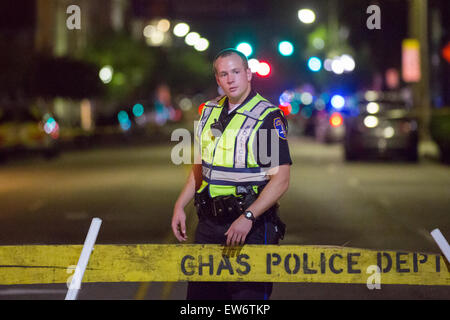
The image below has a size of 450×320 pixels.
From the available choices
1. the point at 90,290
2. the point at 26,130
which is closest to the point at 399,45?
the point at 26,130

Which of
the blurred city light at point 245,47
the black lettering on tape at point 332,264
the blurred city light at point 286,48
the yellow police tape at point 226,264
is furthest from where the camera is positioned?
the blurred city light at point 286,48

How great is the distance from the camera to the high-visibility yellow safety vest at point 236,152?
510cm

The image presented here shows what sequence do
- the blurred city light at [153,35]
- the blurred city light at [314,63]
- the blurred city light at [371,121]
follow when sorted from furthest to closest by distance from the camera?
1. the blurred city light at [153,35]
2. the blurred city light at [371,121]
3. the blurred city light at [314,63]

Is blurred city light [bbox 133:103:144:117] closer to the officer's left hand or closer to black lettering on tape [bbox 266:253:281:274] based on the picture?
black lettering on tape [bbox 266:253:281:274]

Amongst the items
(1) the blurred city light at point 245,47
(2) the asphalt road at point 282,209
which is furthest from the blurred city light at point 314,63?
(1) the blurred city light at point 245,47

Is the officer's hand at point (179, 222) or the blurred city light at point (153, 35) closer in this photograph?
the officer's hand at point (179, 222)

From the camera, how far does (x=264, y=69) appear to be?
19938 mm

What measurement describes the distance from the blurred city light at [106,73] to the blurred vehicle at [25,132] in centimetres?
2511

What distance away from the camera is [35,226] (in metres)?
13.4

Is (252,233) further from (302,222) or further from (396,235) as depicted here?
(302,222)

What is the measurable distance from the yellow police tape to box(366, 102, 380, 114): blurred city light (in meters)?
21.5

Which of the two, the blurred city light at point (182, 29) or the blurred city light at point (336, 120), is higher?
the blurred city light at point (182, 29)

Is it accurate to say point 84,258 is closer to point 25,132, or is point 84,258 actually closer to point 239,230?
point 239,230

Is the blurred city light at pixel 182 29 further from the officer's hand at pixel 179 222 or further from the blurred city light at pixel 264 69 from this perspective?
the officer's hand at pixel 179 222
